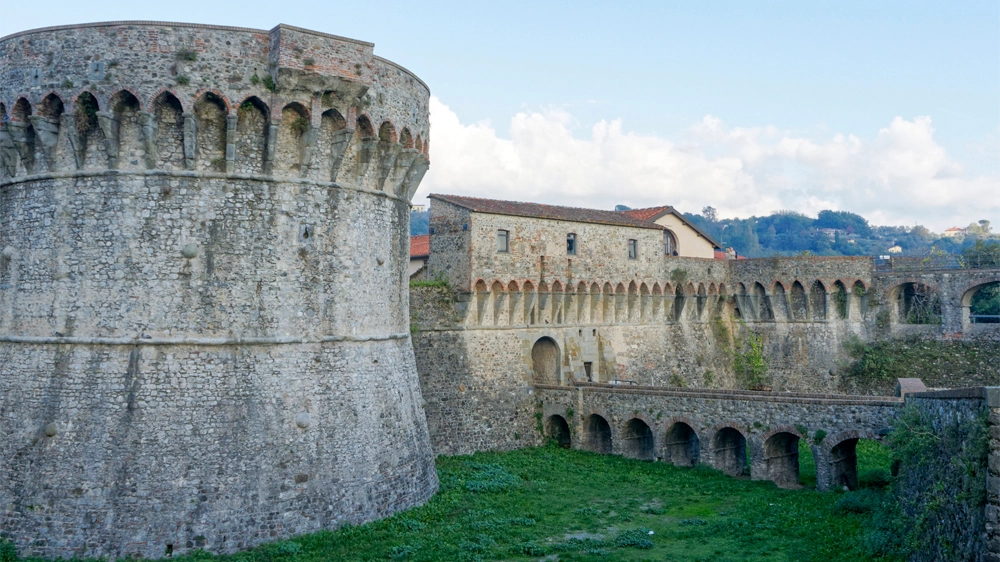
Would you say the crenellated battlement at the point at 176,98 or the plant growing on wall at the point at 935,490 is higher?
the crenellated battlement at the point at 176,98

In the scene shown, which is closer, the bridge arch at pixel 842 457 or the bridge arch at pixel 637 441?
the bridge arch at pixel 842 457

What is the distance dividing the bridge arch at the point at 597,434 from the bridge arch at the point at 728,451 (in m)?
4.49

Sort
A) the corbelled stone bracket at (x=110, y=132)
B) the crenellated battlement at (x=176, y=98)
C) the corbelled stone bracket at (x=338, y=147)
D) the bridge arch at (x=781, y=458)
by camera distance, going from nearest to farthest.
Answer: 1. the corbelled stone bracket at (x=110, y=132)
2. the crenellated battlement at (x=176, y=98)
3. the corbelled stone bracket at (x=338, y=147)
4. the bridge arch at (x=781, y=458)

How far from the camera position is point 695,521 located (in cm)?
1903

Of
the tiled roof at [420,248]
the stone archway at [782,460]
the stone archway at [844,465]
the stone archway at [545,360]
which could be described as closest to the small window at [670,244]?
the stone archway at [545,360]

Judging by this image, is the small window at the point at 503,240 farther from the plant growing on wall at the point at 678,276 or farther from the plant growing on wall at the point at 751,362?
the plant growing on wall at the point at 751,362

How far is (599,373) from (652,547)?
16019 mm

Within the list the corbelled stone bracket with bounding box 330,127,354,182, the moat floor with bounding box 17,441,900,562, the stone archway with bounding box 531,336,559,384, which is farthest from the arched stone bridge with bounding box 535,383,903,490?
the corbelled stone bracket with bounding box 330,127,354,182

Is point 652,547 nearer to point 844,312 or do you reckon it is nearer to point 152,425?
point 152,425

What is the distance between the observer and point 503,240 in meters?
29.0

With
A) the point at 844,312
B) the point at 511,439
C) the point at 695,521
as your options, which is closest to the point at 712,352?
the point at 844,312

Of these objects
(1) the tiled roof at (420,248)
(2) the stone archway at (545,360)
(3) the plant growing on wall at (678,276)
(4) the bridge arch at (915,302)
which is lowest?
(2) the stone archway at (545,360)

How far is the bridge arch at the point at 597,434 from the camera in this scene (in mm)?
28875

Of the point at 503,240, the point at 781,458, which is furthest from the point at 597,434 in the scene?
the point at 503,240
